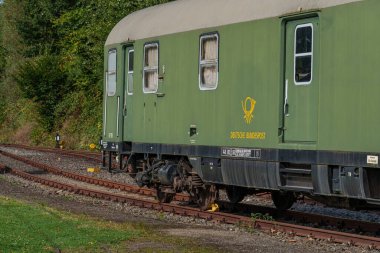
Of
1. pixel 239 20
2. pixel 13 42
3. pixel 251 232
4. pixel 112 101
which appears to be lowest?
pixel 251 232

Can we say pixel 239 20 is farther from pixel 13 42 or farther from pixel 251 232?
pixel 13 42

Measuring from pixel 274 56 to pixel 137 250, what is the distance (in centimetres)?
409

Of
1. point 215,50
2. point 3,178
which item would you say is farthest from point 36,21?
point 215,50

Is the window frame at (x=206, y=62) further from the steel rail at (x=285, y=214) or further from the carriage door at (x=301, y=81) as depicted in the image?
the steel rail at (x=285, y=214)

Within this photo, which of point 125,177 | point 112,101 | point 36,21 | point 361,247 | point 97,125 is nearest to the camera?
point 361,247

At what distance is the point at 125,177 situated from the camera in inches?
966

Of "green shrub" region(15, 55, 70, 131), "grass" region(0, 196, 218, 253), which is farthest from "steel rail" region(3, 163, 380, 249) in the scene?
"green shrub" region(15, 55, 70, 131)

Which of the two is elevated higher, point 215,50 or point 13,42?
point 13,42

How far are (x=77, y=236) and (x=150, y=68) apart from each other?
18.9 feet

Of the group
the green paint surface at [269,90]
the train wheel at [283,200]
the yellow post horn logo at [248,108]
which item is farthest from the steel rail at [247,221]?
the yellow post horn logo at [248,108]

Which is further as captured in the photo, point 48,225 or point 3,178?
point 3,178

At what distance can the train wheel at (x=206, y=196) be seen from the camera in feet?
52.0

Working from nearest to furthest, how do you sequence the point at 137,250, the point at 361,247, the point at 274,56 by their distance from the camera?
the point at 137,250, the point at 361,247, the point at 274,56

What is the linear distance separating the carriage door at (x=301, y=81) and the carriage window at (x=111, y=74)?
6884 millimetres
